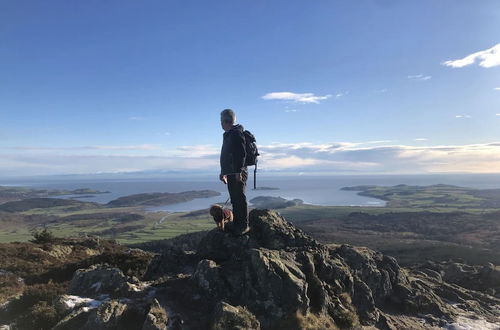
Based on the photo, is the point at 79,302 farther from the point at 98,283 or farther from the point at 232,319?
the point at 232,319

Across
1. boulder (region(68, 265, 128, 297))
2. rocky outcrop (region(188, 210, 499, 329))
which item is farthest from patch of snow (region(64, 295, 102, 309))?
rocky outcrop (region(188, 210, 499, 329))

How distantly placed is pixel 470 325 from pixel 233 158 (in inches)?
544

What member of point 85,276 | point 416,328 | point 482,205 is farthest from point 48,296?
point 482,205

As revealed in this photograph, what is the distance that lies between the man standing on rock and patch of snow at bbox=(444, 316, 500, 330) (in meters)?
11.3

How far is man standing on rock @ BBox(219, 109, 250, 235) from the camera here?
44.1 ft

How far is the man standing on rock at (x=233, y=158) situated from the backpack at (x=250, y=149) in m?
0.35

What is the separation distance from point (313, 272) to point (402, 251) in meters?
79.1

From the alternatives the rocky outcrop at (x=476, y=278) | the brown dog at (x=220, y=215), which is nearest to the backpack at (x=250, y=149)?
the brown dog at (x=220, y=215)

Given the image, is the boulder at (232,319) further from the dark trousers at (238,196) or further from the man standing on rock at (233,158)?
the man standing on rock at (233,158)

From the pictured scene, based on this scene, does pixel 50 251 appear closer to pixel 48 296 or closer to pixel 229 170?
pixel 48 296

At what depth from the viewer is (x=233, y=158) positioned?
44.4 ft

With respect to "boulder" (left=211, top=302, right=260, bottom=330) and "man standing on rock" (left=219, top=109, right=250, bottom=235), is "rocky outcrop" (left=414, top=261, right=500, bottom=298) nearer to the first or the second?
"man standing on rock" (left=219, top=109, right=250, bottom=235)

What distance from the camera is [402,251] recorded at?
83.3m

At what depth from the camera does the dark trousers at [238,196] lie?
13.9 meters
